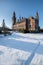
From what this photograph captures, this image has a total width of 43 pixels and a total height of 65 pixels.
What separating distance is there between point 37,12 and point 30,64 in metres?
36.9

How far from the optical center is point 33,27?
37750 millimetres

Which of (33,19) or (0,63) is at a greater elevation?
(33,19)

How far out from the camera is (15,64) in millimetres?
3863

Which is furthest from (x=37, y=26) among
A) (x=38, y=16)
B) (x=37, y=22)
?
(x=38, y=16)

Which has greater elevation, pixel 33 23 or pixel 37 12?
pixel 37 12

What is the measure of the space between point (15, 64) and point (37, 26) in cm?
3393

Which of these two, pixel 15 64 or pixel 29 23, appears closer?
pixel 15 64

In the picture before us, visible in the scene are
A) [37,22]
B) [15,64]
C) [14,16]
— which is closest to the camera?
[15,64]

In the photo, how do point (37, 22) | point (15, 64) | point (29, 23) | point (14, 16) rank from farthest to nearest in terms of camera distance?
point (14, 16) → point (29, 23) → point (37, 22) → point (15, 64)

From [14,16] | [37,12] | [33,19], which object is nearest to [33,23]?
[33,19]

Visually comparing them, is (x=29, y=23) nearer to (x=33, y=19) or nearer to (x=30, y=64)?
(x=33, y=19)

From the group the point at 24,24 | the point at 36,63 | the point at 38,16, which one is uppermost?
the point at 38,16

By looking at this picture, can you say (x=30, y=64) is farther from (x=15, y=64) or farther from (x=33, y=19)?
(x=33, y=19)

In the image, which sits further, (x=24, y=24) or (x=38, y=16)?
(x=24, y=24)
